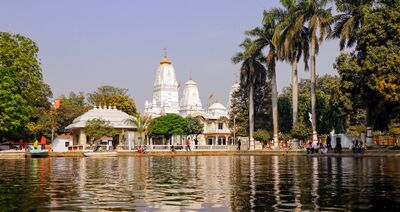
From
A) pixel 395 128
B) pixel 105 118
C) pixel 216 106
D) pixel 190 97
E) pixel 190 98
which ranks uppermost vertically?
pixel 190 97

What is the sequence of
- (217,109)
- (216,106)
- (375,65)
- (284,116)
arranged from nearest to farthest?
1. (375,65)
2. (284,116)
3. (217,109)
4. (216,106)

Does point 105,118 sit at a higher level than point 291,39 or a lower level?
lower

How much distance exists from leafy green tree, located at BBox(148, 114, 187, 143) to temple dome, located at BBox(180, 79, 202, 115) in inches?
1258

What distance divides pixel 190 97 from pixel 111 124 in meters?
50.6

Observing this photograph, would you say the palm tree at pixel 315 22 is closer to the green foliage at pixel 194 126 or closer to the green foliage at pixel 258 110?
the green foliage at pixel 258 110

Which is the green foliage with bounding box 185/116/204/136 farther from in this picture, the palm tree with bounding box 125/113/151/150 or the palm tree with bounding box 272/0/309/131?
the palm tree with bounding box 272/0/309/131

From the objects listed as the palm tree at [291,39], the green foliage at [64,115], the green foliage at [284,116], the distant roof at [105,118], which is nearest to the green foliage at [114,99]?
the green foliage at [64,115]

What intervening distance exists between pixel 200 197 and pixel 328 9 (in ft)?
145

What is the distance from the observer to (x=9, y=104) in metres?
53.5

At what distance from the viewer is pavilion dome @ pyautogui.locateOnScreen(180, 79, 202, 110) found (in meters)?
116

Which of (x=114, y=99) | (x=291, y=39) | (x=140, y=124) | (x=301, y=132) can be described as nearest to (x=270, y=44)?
(x=291, y=39)

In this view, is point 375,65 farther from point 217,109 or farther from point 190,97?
point 190,97

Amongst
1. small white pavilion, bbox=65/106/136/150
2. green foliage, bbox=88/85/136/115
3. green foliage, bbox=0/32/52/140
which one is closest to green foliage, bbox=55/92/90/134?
green foliage, bbox=88/85/136/115

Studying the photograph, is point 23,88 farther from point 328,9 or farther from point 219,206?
point 219,206
